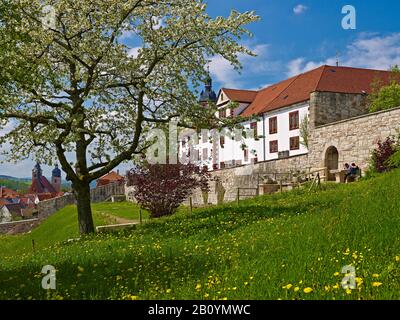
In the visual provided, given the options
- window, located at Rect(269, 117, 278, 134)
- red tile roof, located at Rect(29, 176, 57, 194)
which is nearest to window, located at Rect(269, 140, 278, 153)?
window, located at Rect(269, 117, 278, 134)

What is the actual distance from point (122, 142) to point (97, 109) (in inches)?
70.0

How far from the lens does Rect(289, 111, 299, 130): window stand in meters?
49.0

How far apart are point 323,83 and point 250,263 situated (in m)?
41.5

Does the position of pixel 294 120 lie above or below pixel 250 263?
above

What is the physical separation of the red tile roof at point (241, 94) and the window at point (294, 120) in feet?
43.1

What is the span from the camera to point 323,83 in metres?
47.8

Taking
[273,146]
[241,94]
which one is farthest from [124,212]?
[241,94]

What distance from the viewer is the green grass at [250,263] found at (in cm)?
693

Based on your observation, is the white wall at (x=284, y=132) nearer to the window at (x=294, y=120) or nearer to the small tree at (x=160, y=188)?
the window at (x=294, y=120)

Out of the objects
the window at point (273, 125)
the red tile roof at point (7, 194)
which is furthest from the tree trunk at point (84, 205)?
the red tile roof at point (7, 194)

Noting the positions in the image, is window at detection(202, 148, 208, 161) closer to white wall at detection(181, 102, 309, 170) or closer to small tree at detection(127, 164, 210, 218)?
white wall at detection(181, 102, 309, 170)

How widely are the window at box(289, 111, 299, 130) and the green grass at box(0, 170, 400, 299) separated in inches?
1380

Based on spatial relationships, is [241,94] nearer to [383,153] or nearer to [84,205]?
[383,153]

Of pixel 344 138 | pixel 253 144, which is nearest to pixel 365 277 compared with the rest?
pixel 344 138
